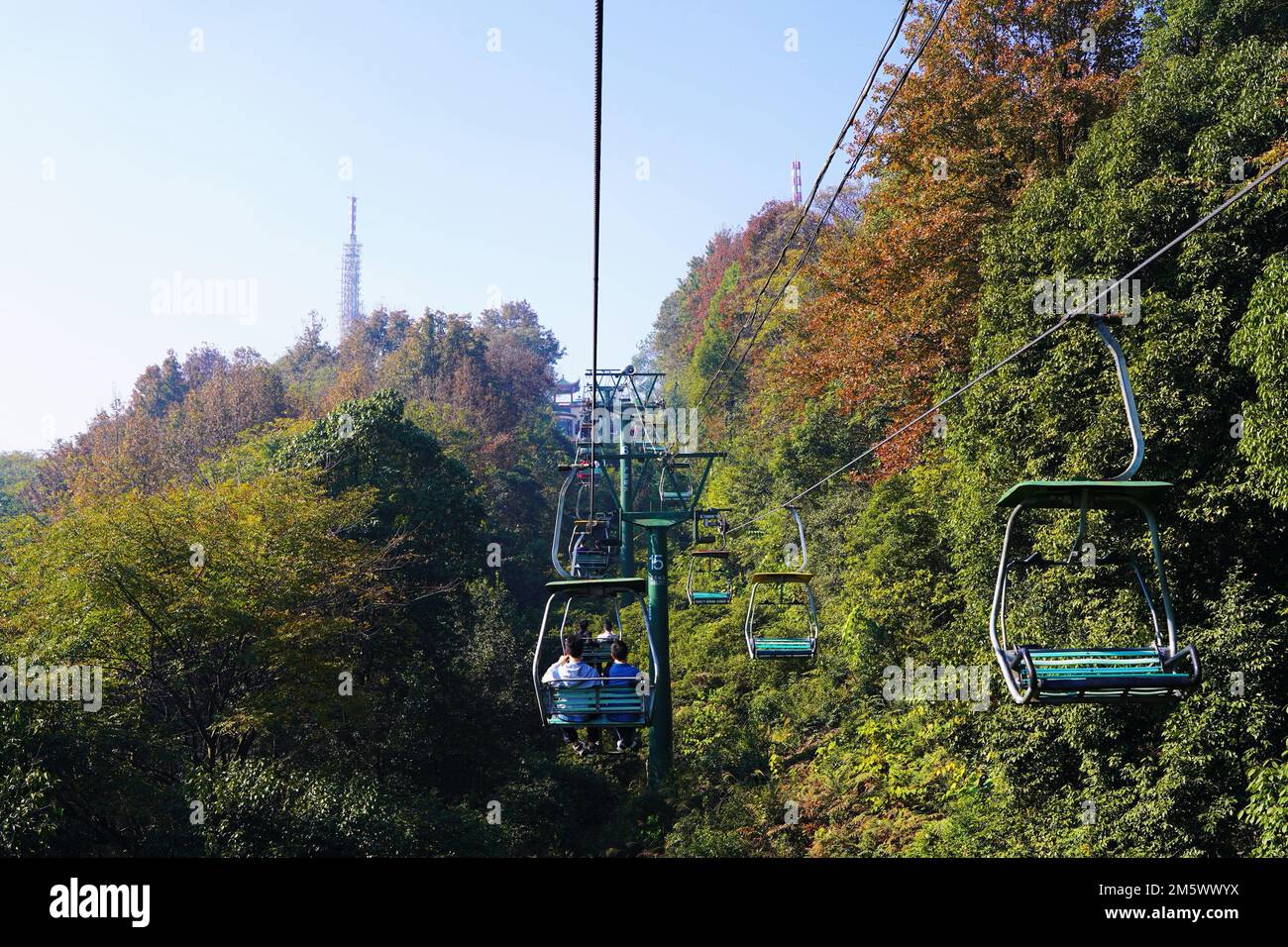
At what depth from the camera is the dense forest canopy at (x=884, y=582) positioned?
13.5m

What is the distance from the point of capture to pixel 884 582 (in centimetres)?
2491

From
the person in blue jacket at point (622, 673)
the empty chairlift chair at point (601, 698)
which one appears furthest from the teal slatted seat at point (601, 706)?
the person in blue jacket at point (622, 673)

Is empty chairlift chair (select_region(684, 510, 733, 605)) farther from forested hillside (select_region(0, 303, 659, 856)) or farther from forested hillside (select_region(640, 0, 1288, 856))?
forested hillside (select_region(0, 303, 659, 856))

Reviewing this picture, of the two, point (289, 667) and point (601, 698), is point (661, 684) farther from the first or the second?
point (601, 698)

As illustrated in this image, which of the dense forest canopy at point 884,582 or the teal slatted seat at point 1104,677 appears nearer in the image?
the teal slatted seat at point 1104,677

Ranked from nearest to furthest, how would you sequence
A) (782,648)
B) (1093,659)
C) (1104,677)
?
1. (1104,677)
2. (1093,659)
3. (782,648)

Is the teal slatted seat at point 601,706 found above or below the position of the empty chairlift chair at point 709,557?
below

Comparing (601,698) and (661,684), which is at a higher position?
(601,698)

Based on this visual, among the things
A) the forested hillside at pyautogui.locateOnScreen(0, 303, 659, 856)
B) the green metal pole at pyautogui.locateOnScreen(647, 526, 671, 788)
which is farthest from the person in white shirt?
the green metal pole at pyautogui.locateOnScreen(647, 526, 671, 788)

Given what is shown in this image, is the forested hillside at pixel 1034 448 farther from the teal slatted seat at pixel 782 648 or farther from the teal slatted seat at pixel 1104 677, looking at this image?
the teal slatted seat at pixel 1104 677

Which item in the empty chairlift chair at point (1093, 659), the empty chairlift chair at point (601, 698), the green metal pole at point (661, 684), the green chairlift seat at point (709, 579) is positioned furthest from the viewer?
the green metal pole at point (661, 684)

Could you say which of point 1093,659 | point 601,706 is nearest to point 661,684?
point 601,706

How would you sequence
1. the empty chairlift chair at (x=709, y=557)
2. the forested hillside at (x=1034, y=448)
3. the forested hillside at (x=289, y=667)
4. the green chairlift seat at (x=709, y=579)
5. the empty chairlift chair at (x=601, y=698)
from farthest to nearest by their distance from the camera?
the green chairlift seat at (x=709, y=579) → the empty chairlift chair at (x=709, y=557) → the forested hillside at (x=289, y=667) → the forested hillside at (x=1034, y=448) → the empty chairlift chair at (x=601, y=698)

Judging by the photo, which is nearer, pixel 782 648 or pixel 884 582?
pixel 782 648
